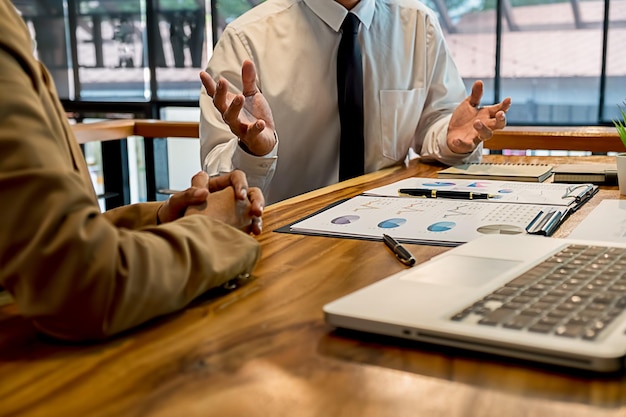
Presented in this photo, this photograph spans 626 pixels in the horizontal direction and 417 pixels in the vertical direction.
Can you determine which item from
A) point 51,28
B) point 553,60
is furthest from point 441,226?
point 51,28

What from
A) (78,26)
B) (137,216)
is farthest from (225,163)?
(78,26)

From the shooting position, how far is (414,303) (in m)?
0.74

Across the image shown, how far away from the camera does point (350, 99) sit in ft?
6.88

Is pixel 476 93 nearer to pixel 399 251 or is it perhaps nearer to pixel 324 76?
pixel 324 76

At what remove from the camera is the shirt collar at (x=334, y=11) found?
2.10m

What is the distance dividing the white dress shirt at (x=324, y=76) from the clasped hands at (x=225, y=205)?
93 cm

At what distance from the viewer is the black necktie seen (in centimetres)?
209

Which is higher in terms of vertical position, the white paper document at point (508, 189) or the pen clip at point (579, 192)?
the pen clip at point (579, 192)

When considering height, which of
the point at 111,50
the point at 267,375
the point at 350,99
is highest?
the point at 111,50

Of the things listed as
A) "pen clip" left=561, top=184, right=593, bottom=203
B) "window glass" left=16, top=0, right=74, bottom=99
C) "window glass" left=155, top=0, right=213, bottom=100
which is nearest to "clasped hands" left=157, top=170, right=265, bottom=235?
"pen clip" left=561, top=184, right=593, bottom=203

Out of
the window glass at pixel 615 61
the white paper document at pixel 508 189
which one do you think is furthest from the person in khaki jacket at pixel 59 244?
the window glass at pixel 615 61

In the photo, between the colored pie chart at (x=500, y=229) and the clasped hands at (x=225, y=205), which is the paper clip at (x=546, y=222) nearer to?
the colored pie chart at (x=500, y=229)

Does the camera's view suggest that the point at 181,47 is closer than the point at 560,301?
No

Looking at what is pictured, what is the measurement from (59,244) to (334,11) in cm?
160
